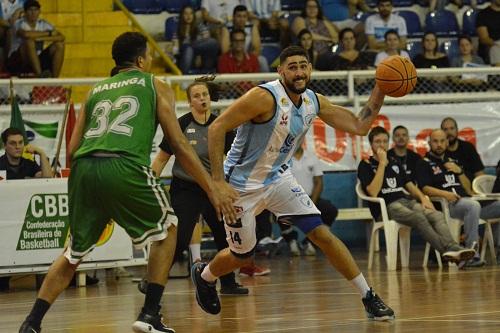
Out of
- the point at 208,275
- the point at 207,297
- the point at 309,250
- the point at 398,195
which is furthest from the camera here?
the point at 309,250

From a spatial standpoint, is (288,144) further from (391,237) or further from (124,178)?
(391,237)

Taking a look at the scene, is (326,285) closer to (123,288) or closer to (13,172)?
(123,288)

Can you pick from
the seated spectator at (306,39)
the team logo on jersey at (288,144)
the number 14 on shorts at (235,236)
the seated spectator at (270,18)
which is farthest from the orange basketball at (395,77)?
the seated spectator at (270,18)

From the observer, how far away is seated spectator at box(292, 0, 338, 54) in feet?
58.2

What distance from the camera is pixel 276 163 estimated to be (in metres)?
8.50

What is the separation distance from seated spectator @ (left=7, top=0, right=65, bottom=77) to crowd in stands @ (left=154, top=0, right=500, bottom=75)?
6.50 feet

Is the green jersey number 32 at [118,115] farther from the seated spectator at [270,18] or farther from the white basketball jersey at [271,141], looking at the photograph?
the seated spectator at [270,18]

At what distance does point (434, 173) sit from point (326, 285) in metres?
3.29

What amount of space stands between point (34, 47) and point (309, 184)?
4.42 metres

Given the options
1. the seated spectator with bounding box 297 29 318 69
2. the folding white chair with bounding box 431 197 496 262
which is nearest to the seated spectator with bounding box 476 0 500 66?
the seated spectator with bounding box 297 29 318 69

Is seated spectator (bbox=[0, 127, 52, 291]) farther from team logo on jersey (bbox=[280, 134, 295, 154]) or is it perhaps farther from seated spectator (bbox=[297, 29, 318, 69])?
seated spectator (bbox=[297, 29, 318, 69])

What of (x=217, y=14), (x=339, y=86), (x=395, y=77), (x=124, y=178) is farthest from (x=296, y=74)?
(x=217, y=14)

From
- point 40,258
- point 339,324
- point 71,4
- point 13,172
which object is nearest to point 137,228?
point 339,324

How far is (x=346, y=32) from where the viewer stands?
17281mm
